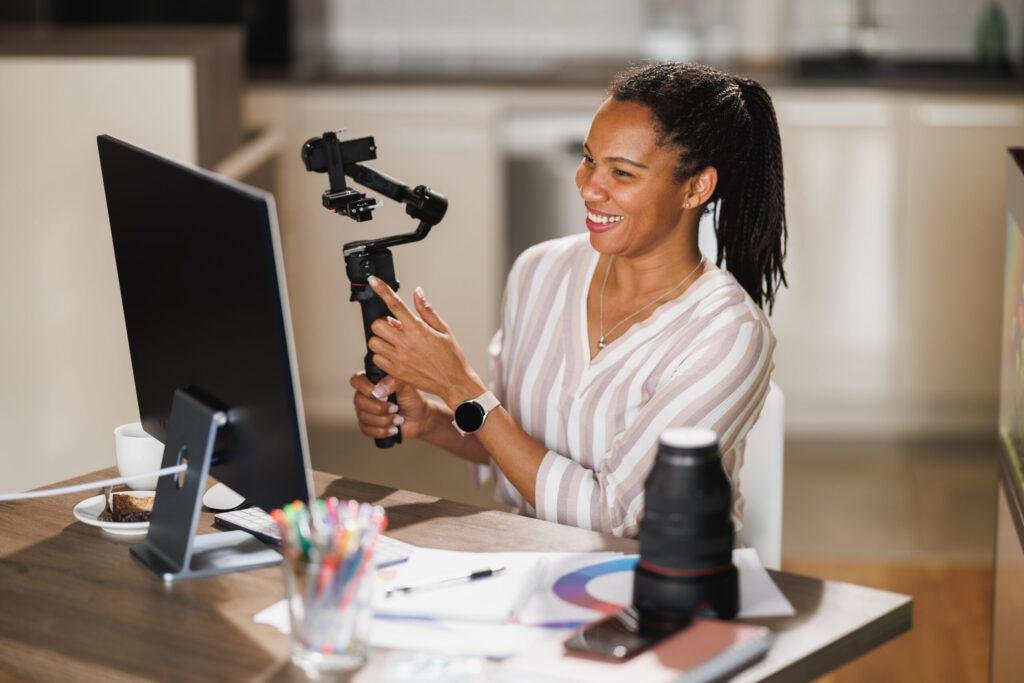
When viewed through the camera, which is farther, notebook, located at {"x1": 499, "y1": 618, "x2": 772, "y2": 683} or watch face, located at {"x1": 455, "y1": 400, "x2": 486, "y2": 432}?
watch face, located at {"x1": 455, "y1": 400, "x2": 486, "y2": 432}

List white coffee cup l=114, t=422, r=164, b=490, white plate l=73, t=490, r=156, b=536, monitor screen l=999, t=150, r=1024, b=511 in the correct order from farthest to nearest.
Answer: monitor screen l=999, t=150, r=1024, b=511 → white coffee cup l=114, t=422, r=164, b=490 → white plate l=73, t=490, r=156, b=536

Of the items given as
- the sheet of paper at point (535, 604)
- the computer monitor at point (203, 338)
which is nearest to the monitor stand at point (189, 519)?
the computer monitor at point (203, 338)

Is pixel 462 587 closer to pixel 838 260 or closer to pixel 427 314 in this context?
pixel 427 314

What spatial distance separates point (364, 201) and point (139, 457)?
43cm

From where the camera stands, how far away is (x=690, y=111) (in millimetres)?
2078

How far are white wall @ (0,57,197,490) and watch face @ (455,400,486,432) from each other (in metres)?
1.59

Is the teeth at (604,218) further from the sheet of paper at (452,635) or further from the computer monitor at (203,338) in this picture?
the sheet of paper at (452,635)

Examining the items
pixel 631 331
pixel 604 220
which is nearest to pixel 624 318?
pixel 631 331

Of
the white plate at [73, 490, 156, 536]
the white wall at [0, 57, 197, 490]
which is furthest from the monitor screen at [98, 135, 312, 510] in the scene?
the white wall at [0, 57, 197, 490]

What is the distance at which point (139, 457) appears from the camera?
1.94 metres

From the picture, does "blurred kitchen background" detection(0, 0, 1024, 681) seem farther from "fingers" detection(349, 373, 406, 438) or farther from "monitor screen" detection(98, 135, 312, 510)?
"monitor screen" detection(98, 135, 312, 510)

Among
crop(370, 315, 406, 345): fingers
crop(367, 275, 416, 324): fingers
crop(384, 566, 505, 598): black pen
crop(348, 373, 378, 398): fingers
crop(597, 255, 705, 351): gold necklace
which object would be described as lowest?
crop(384, 566, 505, 598): black pen

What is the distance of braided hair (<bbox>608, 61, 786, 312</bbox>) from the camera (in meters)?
2.08

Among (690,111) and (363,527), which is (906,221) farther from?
(363,527)
